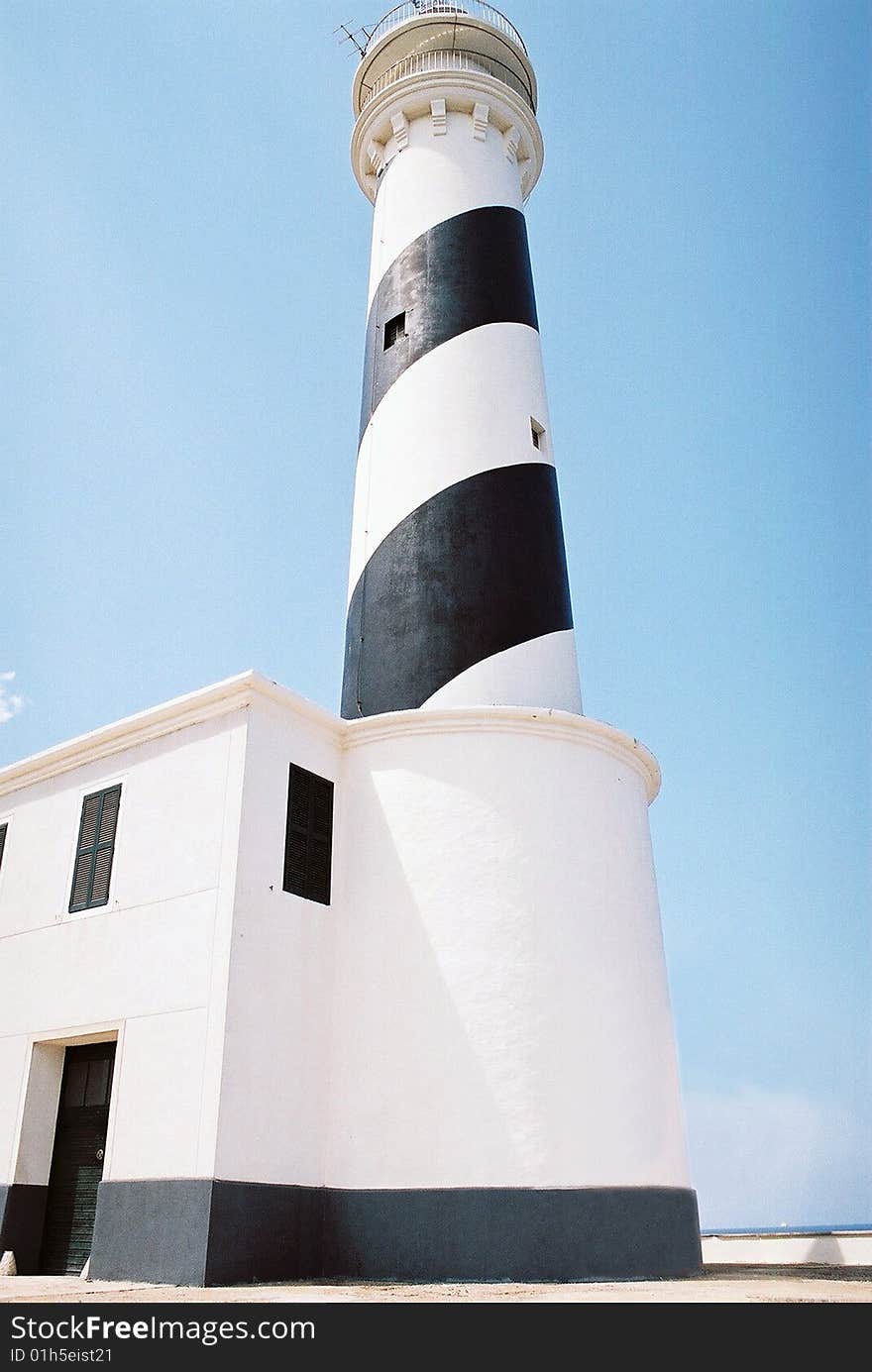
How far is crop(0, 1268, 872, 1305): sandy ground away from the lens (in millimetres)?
5672

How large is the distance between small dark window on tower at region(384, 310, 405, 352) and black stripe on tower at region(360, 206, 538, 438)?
1.1 inches

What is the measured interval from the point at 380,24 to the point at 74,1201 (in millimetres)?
14767

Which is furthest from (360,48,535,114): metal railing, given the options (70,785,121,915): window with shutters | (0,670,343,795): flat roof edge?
(70,785,121,915): window with shutters

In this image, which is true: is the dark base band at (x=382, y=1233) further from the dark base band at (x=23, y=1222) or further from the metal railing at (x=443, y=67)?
the metal railing at (x=443, y=67)

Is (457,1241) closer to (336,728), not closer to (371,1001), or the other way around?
(371,1001)

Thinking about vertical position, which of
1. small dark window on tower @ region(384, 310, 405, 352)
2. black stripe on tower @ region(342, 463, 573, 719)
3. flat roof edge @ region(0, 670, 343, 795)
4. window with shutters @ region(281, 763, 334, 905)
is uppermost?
small dark window on tower @ region(384, 310, 405, 352)

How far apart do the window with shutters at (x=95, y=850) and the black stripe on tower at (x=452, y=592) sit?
2481 mm

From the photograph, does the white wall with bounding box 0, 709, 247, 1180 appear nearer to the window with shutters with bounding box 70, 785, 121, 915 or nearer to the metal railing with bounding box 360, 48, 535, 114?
the window with shutters with bounding box 70, 785, 121, 915

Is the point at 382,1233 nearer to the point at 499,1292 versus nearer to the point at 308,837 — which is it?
the point at 499,1292

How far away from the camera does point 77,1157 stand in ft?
28.3

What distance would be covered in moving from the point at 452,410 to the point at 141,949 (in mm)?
6249


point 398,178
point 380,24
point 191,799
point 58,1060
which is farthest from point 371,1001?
point 380,24

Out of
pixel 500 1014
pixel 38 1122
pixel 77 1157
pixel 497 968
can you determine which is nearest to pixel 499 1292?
pixel 500 1014

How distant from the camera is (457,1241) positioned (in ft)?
25.0
